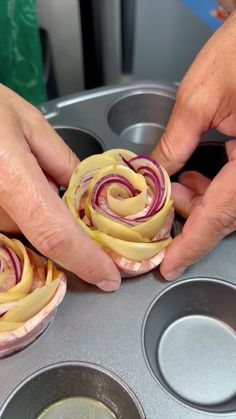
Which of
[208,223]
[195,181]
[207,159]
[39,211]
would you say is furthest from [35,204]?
[207,159]

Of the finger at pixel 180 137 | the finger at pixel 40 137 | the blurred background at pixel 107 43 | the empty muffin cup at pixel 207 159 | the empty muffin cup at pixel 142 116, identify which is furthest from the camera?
the blurred background at pixel 107 43

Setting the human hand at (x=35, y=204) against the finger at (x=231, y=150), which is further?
the finger at (x=231, y=150)

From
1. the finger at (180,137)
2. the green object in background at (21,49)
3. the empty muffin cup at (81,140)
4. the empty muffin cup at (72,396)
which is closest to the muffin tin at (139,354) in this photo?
the empty muffin cup at (72,396)

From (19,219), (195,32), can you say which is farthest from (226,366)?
(195,32)

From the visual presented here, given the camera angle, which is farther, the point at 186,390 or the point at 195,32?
the point at 195,32

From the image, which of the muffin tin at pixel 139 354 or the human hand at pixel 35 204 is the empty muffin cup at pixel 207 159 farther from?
the human hand at pixel 35 204

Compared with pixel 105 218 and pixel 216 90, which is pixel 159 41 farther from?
pixel 105 218

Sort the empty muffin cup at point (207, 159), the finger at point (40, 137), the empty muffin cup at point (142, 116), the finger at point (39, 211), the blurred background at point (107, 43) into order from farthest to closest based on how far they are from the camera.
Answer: the blurred background at point (107, 43) < the empty muffin cup at point (142, 116) < the empty muffin cup at point (207, 159) < the finger at point (40, 137) < the finger at point (39, 211)

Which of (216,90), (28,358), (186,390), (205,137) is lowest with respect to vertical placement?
(186,390)

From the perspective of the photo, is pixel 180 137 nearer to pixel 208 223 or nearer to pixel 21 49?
pixel 208 223
